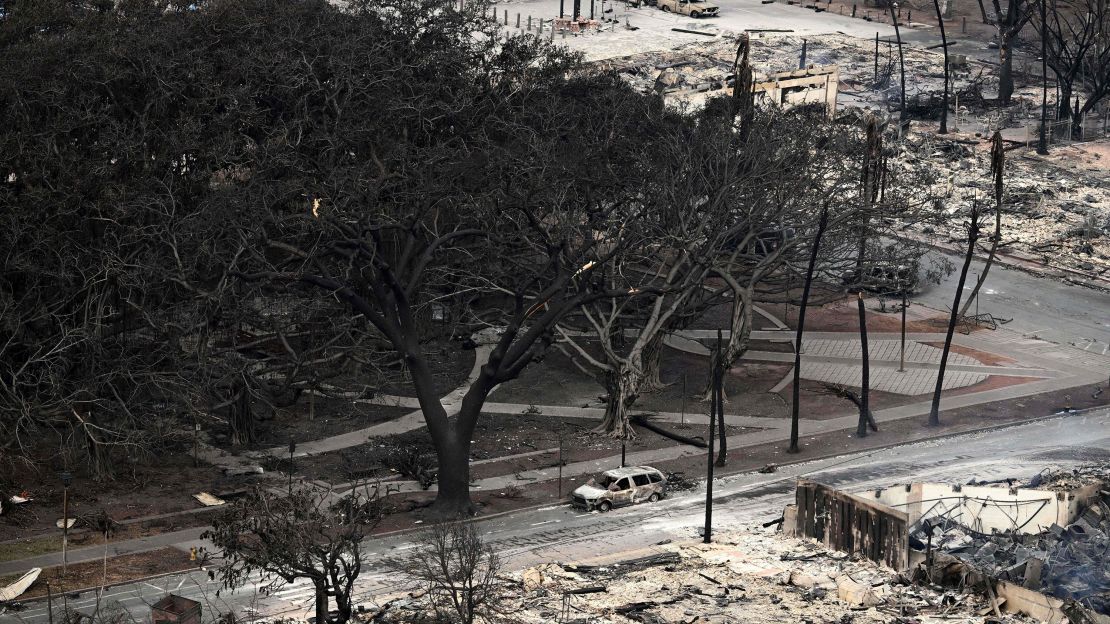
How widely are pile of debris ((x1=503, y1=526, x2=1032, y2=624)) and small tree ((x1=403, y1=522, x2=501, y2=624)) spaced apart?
1.05 m

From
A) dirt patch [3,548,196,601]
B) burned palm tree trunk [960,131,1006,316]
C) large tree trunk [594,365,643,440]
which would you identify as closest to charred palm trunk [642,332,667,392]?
large tree trunk [594,365,643,440]

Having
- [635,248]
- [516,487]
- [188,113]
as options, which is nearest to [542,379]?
[635,248]

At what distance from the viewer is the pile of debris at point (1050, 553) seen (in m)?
46.8

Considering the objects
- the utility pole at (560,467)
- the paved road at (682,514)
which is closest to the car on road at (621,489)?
the paved road at (682,514)

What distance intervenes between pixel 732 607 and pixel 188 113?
90.9 feet

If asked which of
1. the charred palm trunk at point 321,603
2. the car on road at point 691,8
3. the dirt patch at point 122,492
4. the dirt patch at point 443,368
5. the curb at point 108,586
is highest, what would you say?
the car on road at point 691,8

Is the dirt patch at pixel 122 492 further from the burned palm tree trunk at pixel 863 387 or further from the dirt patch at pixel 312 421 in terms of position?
the burned palm tree trunk at pixel 863 387

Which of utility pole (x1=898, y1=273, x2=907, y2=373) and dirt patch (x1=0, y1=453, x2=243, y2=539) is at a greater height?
utility pole (x1=898, y1=273, x2=907, y2=373)

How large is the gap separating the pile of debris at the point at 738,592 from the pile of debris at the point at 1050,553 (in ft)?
5.05

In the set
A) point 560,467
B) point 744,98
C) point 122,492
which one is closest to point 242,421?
point 122,492

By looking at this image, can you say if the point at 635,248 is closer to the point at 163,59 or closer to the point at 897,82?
the point at 163,59

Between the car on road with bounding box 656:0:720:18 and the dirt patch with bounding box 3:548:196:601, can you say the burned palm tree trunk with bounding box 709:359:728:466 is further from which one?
the car on road with bounding box 656:0:720:18

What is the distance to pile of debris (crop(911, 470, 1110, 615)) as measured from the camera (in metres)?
46.8

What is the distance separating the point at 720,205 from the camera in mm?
66500
